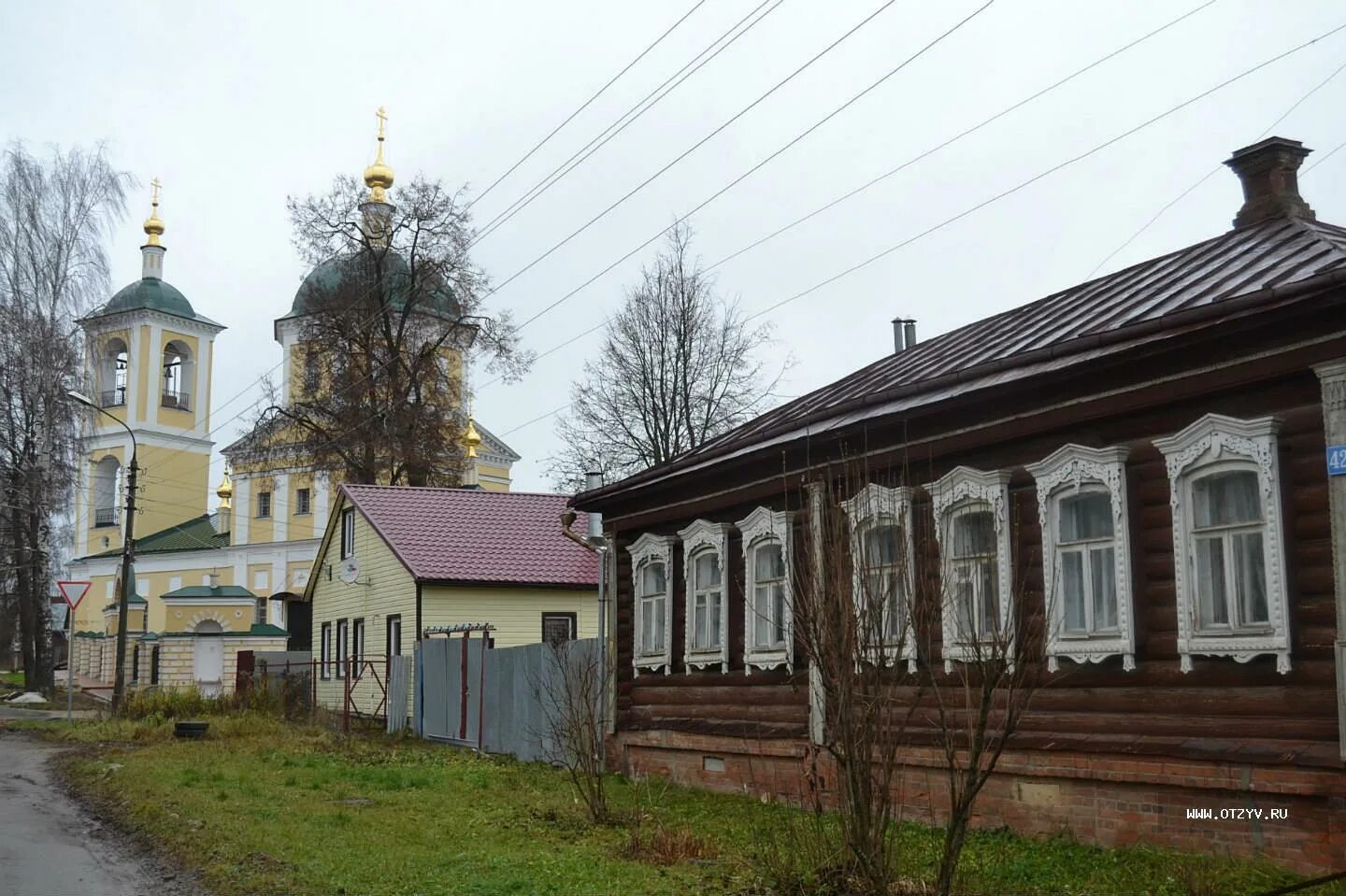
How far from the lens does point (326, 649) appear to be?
31.8 metres

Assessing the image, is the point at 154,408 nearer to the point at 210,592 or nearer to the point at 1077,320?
the point at 210,592

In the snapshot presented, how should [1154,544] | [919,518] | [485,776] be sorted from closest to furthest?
[1154,544] < [919,518] < [485,776]

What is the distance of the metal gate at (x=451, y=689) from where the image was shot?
21.4 m

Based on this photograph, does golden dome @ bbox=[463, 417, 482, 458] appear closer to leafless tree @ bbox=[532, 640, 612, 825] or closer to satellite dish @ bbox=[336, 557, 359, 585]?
satellite dish @ bbox=[336, 557, 359, 585]

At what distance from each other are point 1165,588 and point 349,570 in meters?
22.6

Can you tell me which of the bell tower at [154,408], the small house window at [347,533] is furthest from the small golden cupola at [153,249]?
the small house window at [347,533]

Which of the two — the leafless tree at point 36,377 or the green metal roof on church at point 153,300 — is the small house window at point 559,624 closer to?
the leafless tree at point 36,377

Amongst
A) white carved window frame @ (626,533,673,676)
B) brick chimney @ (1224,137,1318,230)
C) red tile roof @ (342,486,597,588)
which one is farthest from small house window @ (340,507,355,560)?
brick chimney @ (1224,137,1318,230)

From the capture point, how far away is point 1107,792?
9.94 meters

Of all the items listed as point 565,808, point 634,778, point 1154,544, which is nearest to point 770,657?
point 565,808

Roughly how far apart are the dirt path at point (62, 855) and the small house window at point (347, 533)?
12.9m

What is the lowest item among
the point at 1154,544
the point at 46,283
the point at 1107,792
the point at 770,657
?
the point at 1107,792

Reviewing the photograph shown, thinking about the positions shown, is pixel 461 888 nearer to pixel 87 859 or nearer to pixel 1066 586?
pixel 87 859

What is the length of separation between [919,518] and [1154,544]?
2579mm
